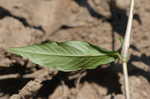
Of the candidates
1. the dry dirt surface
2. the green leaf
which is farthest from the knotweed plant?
the dry dirt surface

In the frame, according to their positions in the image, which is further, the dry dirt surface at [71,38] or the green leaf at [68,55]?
the dry dirt surface at [71,38]

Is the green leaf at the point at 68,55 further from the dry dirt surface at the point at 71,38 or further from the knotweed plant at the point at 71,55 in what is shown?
the dry dirt surface at the point at 71,38

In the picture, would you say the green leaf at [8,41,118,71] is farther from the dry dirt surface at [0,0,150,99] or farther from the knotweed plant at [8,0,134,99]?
the dry dirt surface at [0,0,150,99]

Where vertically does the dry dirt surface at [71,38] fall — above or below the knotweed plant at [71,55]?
below

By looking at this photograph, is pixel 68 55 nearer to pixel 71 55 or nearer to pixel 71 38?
pixel 71 55

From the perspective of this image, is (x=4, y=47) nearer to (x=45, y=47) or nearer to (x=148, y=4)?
(x=45, y=47)

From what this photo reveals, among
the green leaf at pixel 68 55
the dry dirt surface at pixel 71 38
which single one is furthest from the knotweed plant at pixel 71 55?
the dry dirt surface at pixel 71 38
